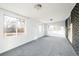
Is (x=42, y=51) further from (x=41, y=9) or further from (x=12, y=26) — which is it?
(x=12, y=26)

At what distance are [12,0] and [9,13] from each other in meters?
2.41

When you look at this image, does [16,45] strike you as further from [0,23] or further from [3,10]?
[3,10]

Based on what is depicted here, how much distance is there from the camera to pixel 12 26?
5.09 m

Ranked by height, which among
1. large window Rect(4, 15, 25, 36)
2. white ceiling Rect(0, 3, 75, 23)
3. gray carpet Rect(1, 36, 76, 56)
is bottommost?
gray carpet Rect(1, 36, 76, 56)

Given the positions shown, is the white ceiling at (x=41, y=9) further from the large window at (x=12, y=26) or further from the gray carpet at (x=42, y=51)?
the gray carpet at (x=42, y=51)

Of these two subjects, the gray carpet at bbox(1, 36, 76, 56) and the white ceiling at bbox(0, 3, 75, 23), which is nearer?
the white ceiling at bbox(0, 3, 75, 23)

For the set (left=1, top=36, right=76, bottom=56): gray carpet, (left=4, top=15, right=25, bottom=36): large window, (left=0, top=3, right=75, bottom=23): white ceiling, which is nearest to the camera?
(left=0, top=3, right=75, bottom=23): white ceiling

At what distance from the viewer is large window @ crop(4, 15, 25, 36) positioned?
450cm

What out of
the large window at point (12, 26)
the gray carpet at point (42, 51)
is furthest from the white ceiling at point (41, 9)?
the gray carpet at point (42, 51)

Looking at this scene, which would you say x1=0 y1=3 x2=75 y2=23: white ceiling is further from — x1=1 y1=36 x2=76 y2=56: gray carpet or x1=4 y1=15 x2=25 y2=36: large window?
x1=1 y1=36 x2=76 y2=56: gray carpet

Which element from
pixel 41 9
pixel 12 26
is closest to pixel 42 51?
pixel 41 9

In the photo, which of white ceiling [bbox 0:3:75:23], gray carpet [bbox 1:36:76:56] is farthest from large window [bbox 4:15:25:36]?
gray carpet [bbox 1:36:76:56]

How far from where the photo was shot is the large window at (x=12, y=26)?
4504mm

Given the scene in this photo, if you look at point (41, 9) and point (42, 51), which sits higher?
point (41, 9)
